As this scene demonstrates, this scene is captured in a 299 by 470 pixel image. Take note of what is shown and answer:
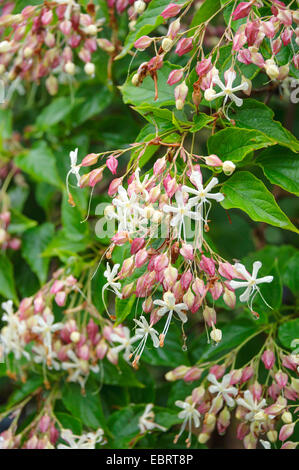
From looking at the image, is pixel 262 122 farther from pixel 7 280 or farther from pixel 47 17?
pixel 7 280

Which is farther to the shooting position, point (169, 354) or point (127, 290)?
point (169, 354)

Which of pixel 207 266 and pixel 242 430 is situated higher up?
pixel 207 266

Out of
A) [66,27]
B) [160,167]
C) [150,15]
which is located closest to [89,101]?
[66,27]

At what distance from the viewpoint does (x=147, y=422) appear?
3.18 ft

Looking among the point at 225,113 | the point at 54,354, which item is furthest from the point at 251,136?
the point at 54,354

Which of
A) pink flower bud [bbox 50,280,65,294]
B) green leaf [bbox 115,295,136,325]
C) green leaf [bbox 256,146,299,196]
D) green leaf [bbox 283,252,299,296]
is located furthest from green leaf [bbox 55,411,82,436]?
green leaf [bbox 256,146,299,196]

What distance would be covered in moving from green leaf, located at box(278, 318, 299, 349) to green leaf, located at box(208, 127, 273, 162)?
32cm

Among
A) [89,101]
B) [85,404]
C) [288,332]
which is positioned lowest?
[85,404]

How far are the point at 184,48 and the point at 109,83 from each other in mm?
424

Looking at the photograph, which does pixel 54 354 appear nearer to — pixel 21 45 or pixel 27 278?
pixel 27 278

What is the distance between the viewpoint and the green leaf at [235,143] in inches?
27.4

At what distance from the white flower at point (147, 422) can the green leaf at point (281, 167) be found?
48 centimetres

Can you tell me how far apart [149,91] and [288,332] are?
1.44 ft

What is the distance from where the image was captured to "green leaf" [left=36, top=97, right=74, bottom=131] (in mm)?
1201
